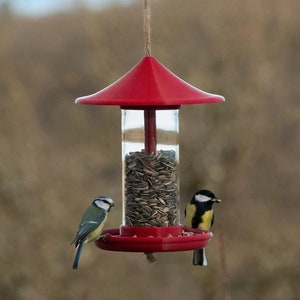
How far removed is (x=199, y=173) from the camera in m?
11.8

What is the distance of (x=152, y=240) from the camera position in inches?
173

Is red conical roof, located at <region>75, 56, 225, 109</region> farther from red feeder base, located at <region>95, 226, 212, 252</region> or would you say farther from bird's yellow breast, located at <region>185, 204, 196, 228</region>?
bird's yellow breast, located at <region>185, 204, 196, 228</region>

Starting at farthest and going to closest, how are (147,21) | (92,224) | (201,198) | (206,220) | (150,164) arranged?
(201,198)
(206,220)
(92,224)
(150,164)
(147,21)

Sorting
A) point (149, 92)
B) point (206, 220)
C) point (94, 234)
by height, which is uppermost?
point (149, 92)

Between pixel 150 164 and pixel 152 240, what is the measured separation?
526 mm

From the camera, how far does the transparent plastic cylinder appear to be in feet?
15.6

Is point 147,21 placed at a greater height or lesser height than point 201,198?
greater

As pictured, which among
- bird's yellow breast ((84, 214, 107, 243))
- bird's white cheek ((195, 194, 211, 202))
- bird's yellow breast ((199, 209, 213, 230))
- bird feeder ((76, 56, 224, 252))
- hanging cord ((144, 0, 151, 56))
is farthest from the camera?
bird's white cheek ((195, 194, 211, 202))

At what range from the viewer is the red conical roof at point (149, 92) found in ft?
14.1

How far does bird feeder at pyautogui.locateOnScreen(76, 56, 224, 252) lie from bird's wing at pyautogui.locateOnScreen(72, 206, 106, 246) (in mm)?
111

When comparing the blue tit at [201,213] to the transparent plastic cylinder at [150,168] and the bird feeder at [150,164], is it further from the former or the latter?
the transparent plastic cylinder at [150,168]

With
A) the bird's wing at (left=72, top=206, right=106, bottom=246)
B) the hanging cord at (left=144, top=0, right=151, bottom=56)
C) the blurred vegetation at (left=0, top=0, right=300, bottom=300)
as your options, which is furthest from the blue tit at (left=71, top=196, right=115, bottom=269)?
the blurred vegetation at (left=0, top=0, right=300, bottom=300)

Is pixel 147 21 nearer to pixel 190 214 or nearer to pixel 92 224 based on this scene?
pixel 92 224

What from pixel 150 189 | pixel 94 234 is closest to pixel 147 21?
pixel 150 189
